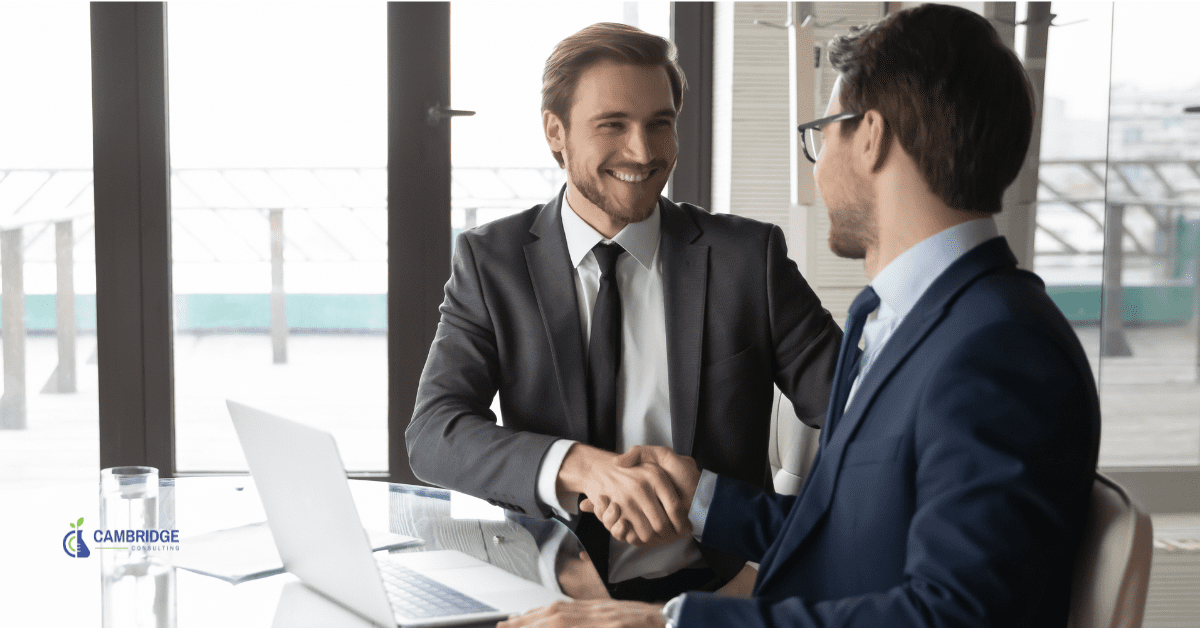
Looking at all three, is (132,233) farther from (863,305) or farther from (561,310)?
(863,305)

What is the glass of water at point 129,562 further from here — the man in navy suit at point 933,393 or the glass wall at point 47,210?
the glass wall at point 47,210

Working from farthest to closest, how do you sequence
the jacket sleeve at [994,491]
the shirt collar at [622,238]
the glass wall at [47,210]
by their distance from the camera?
the glass wall at [47,210], the shirt collar at [622,238], the jacket sleeve at [994,491]

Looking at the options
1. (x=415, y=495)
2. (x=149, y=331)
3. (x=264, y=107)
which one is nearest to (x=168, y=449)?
(x=149, y=331)

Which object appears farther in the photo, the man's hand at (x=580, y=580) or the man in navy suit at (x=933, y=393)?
the man's hand at (x=580, y=580)

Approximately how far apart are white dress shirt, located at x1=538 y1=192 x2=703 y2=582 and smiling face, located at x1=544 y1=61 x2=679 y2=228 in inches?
2.2

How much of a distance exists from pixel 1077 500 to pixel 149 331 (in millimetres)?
2772

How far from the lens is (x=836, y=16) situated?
2.82 metres

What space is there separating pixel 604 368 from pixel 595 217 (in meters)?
0.29

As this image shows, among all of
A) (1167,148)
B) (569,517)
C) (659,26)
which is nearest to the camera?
(569,517)

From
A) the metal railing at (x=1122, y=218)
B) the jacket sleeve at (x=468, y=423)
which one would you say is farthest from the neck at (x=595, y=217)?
the metal railing at (x=1122, y=218)

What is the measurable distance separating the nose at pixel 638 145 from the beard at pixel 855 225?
530 millimetres

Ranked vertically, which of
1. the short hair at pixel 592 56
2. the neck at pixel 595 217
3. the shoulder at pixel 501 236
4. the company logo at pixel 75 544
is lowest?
the company logo at pixel 75 544

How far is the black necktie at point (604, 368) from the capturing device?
1601 mm

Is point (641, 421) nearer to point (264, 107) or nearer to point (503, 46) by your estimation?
point (503, 46)
